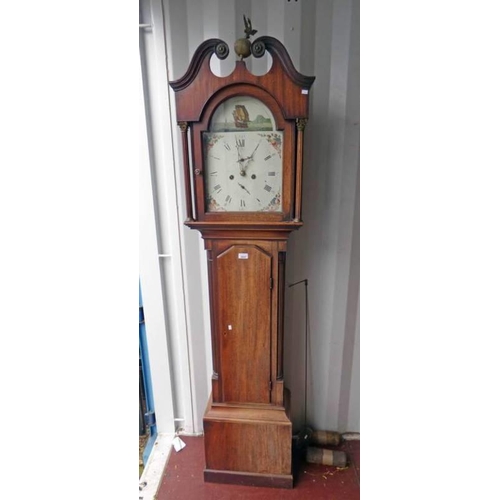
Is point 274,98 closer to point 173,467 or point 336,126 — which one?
point 336,126

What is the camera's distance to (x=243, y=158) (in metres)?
1.13

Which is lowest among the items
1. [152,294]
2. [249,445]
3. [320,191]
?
[249,445]

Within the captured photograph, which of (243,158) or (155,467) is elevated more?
(243,158)

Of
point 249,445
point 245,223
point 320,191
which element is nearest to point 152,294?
point 245,223

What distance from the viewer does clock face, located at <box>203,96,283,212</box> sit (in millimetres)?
1100

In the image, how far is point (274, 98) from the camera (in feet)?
3.45

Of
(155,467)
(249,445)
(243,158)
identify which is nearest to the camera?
(243,158)

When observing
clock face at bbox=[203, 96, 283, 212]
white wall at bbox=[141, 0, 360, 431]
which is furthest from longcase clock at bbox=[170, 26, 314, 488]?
white wall at bbox=[141, 0, 360, 431]

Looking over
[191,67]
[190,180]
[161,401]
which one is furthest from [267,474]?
[191,67]

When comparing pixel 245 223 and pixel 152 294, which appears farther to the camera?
pixel 152 294

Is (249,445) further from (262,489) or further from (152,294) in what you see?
(152,294)

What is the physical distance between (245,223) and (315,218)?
16.1 inches

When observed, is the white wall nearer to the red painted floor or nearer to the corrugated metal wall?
the corrugated metal wall

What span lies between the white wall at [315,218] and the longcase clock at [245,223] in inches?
10.1
